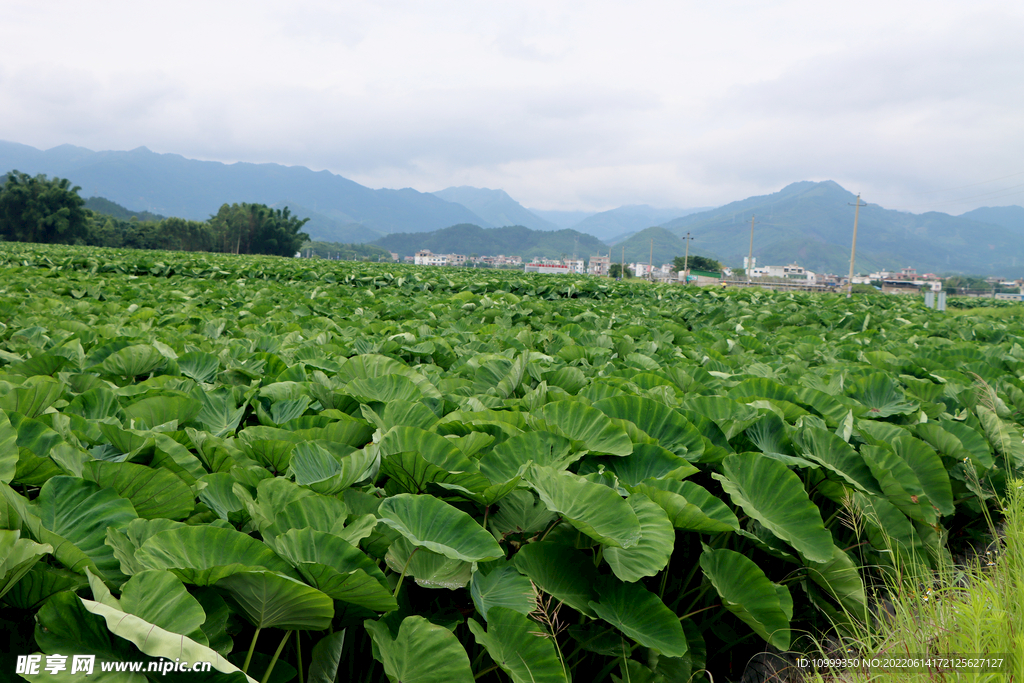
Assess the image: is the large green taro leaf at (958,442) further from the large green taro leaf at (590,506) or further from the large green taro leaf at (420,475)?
the large green taro leaf at (420,475)

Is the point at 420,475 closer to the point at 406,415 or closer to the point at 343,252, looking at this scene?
the point at 406,415

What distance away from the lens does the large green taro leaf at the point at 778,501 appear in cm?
113

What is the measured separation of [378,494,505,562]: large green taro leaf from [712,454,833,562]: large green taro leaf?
0.57 meters

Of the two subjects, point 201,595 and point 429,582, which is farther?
point 429,582

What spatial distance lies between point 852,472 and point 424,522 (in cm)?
118

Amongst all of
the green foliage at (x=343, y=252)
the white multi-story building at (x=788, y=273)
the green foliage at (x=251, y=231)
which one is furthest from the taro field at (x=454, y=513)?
the green foliage at (x=343, y=252)

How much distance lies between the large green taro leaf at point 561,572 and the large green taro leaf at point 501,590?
0.9 inches

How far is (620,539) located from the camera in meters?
0.91

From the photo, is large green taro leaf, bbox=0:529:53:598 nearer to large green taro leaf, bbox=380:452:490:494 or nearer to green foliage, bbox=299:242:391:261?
large green taro leaf, bbox=380:452:490:494

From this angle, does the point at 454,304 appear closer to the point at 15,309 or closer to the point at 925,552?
the point at 15,309

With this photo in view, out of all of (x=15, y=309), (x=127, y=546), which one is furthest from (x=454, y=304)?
(x=127, y=546)

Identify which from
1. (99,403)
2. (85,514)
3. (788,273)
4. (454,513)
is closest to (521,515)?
(454,513)

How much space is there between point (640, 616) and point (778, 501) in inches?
17.8

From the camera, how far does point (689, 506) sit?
1008mm
